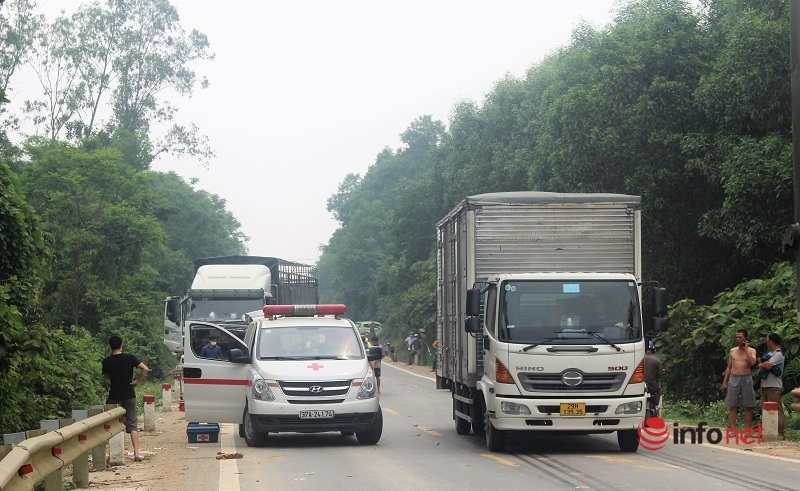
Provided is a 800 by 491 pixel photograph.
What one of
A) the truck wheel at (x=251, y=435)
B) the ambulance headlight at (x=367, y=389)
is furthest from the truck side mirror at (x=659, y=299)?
the truck wheel at (x=251, y=435)

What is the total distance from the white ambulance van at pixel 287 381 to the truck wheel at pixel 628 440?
367 centimetres

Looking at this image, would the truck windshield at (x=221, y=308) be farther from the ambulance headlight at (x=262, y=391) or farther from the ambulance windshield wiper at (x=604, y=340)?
the ambulance windshield wiper at (x=604, y=340)

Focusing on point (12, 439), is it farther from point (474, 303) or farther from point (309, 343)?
point (309, 343)

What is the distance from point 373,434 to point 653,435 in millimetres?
4548

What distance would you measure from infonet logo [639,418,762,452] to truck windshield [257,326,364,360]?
466 cm

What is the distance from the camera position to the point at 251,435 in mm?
16234

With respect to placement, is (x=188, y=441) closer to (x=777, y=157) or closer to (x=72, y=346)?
(x=72, y=346)

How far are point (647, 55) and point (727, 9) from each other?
3.71 meters

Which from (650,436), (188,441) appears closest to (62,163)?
(188,441)

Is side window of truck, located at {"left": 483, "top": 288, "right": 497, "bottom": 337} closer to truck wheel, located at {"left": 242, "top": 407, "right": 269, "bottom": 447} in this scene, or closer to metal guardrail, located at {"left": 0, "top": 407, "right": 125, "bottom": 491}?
truck wheel, located at {"left": 242, "top": 407, "right": 269, "bottom": 447}

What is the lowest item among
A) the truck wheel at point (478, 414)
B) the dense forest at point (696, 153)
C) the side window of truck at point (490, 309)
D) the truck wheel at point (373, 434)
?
the truck wheel at point (373, 434)

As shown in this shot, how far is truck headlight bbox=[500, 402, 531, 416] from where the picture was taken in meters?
14.2

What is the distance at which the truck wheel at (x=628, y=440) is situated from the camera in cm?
1483

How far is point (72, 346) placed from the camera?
21.0m
